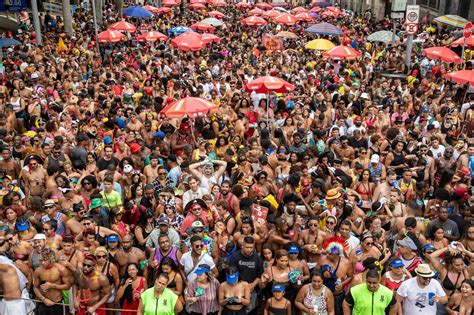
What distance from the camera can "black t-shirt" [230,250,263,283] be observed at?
639cm

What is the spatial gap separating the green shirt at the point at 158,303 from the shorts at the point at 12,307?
1554mm

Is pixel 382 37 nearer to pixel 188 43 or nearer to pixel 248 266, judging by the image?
pixel 188 43

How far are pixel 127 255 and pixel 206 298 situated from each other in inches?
47.2

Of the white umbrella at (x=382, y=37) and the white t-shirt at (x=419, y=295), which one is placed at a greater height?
the white t-shirt at (x=419, y=295)

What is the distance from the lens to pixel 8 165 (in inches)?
380

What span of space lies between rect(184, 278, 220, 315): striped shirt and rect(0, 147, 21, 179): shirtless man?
5.03 meters

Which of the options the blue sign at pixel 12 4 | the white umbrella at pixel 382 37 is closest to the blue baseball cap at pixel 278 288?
the white umbrella at pixel 382 37

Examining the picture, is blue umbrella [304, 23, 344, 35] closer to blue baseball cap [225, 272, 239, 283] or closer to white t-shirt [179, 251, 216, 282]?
white t-shirt [179, 251, 216, 282]

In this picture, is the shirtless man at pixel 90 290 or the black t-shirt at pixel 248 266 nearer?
the shirtless man at pixel 90 290

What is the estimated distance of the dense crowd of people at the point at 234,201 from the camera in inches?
244

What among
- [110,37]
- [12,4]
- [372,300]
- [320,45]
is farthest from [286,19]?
[372,300]

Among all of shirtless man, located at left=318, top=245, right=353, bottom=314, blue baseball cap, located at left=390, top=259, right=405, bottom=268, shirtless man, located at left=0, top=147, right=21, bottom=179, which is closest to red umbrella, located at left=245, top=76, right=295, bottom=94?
shirtless man, located at left=0, top=147, right=21, bottom=179

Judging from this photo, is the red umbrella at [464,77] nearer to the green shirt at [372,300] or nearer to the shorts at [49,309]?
the green shirt at [372,300]

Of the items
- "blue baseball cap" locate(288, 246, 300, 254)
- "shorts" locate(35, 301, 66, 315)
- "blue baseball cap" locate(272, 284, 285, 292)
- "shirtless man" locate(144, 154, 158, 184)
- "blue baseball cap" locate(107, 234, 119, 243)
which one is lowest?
"shorts" locate(35, 301, 66, 315)
